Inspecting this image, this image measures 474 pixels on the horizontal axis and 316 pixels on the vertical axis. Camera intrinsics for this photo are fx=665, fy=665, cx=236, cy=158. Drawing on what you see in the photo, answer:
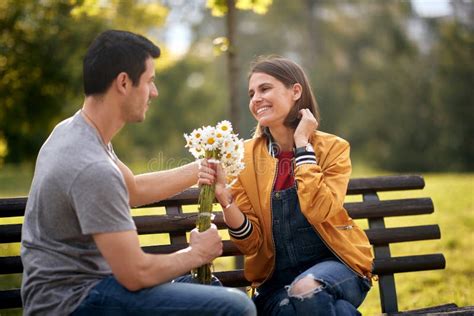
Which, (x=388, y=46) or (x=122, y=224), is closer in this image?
(x=122, y=224)

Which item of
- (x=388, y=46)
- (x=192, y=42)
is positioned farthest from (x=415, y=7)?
(x=192, y=42)

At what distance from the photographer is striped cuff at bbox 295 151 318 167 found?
3842mm

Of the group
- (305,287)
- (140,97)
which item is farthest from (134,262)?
(305,287)

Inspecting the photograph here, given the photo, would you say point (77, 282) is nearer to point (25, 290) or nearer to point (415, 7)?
point (25, 290)

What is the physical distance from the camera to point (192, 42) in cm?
4788

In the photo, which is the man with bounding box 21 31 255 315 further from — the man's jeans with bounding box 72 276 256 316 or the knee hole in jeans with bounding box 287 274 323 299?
the knee hole in jeans with bounding box 287 274 323 299

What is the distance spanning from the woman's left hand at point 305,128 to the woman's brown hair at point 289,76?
17cm

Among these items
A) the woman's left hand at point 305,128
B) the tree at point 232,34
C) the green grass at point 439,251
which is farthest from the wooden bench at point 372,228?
the tree at point 232,34

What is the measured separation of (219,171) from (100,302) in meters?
1.06

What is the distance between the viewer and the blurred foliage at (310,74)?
2392cm

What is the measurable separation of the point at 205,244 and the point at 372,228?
1710 millimetres

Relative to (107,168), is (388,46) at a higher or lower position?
higher

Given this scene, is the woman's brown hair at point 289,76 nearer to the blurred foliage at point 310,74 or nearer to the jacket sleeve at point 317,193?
the jacket sleeve at point 317,193

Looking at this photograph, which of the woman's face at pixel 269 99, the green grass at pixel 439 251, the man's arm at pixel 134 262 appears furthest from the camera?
the green grass at pixel 439 251
